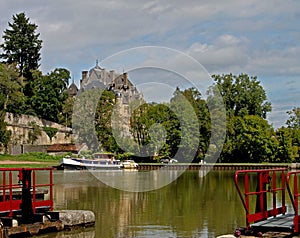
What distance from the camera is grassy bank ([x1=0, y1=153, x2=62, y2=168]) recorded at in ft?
247

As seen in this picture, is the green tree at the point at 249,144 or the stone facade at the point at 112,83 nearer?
the green tree at the point at 249,144

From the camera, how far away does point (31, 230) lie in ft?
57.7

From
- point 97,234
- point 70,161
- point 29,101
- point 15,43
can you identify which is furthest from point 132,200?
point 15,43

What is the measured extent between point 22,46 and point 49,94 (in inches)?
469

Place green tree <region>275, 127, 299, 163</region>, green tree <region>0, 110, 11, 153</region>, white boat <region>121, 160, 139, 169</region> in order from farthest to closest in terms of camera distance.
Answer: green tree <region>275, 127, 299, 163</region> < green tree <region>0, 110, 11, 153</region> < white boat <region>121, 160, 139, 169</region>

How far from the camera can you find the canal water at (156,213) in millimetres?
18766

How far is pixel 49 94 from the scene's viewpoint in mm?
101938

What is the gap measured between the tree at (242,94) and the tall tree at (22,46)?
106 feet

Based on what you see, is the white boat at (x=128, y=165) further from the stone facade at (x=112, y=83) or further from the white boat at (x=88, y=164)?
the stone facade at (x=112, y=83)

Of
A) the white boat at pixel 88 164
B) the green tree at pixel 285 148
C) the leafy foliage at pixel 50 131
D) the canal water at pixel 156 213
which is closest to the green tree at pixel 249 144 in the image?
the green tree at pixel 285 148

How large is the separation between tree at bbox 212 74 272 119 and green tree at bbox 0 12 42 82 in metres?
32.2

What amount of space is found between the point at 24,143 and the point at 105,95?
14.0m

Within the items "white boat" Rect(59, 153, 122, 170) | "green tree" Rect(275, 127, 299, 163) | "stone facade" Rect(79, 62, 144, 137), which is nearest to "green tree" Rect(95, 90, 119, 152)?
"white boat" Rect(59, 153, 122, 170)

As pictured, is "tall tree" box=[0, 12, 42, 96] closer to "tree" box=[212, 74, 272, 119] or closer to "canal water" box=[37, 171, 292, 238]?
"tree" box=[212, 74, 272, 119]
